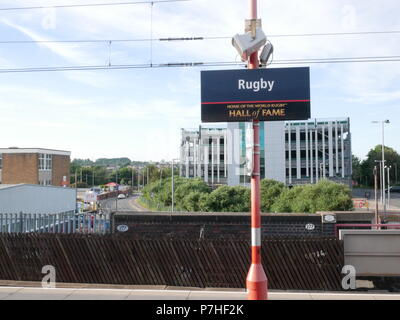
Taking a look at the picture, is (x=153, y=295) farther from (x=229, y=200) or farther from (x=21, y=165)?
(x=21, y=165)

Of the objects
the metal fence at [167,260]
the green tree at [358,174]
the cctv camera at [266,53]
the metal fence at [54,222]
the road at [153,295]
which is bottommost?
the road at [153,295]

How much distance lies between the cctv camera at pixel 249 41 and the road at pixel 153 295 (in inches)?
209

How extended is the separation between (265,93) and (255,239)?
274 cm

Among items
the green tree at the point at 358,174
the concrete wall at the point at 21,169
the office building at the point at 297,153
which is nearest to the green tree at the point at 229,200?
the concrete wall at the point at 21,169

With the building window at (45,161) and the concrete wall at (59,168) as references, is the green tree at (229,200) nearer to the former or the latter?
the building window at (45,161)

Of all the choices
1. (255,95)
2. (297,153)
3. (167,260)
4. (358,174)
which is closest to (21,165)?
(167,260)

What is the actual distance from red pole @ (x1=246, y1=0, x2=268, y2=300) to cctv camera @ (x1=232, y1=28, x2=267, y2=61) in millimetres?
336

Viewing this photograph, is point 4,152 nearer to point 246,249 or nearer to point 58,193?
point 58,193

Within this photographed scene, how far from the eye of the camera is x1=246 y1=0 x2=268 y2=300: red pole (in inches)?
260

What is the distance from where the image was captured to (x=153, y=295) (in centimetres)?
878

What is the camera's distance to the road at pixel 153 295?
28.2ft

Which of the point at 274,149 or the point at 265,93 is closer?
the point at 265,93
